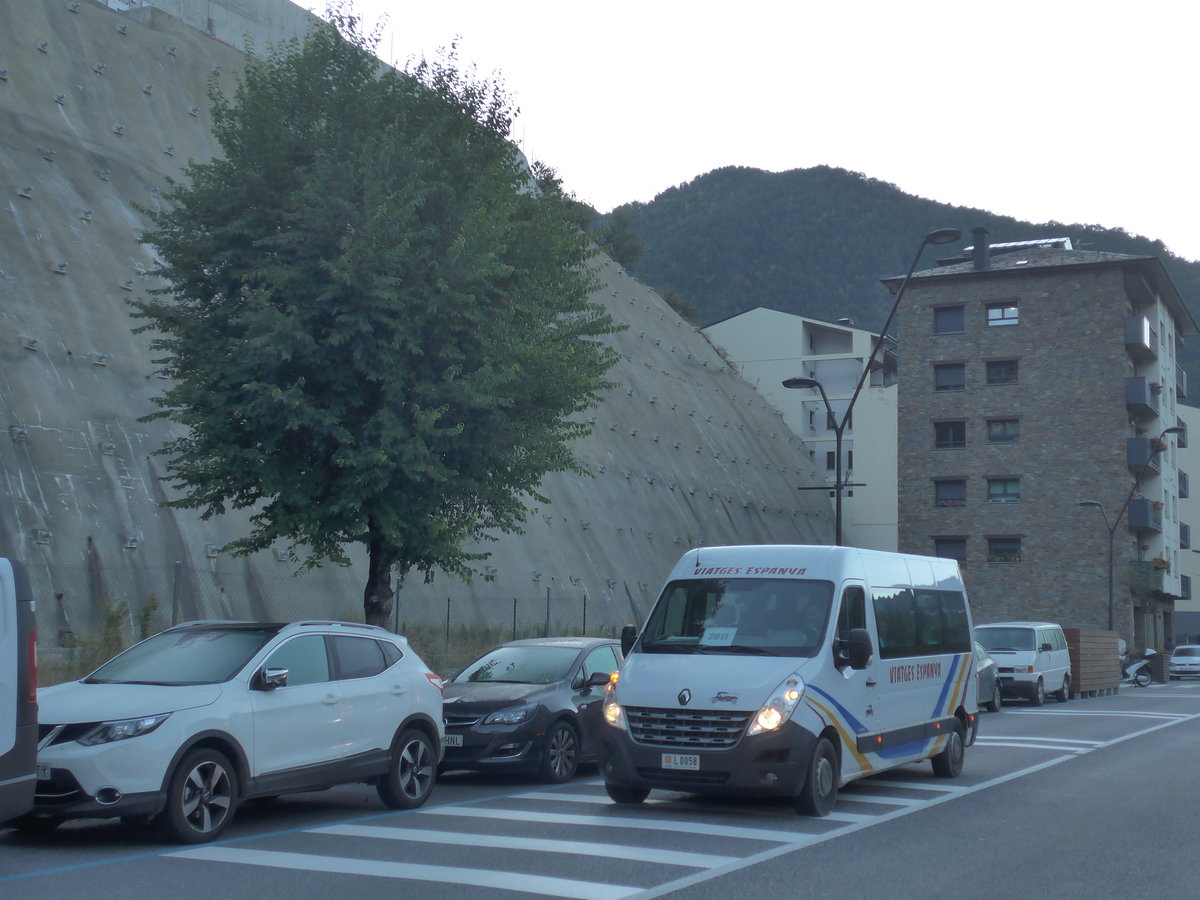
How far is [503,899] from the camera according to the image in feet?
25.1

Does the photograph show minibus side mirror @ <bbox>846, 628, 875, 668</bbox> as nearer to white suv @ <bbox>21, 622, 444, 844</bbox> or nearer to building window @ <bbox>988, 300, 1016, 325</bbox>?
white suv @ <bbox>21, 622, 444, 844</bbox>

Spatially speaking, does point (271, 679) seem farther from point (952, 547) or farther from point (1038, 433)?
point (1038, 433)

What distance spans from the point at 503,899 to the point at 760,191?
7284 inches

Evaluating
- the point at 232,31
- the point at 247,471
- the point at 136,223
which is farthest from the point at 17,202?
the point at 232,31

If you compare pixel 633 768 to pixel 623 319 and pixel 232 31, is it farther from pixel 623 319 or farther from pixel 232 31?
pixel 623 319

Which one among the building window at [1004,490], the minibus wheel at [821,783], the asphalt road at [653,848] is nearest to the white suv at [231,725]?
the asphalt road at [653,848]

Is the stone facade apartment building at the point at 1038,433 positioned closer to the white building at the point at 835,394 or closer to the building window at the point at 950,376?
the building window at the point at 950,376

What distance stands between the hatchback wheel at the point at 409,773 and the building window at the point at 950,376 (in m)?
53.1

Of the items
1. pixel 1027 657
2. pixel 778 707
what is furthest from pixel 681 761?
pixel 1027 657

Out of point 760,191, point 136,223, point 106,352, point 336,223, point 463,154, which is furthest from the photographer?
point 760,191

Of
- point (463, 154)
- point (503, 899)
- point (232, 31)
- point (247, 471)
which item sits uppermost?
point (232, 31)

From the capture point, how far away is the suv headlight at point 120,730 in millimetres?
9172

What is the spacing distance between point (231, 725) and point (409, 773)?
2.42 metres

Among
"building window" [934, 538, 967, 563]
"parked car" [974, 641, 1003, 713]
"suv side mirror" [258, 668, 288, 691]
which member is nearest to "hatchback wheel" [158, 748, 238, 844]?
"suv side mirror" [258, 668, 288, 691]
